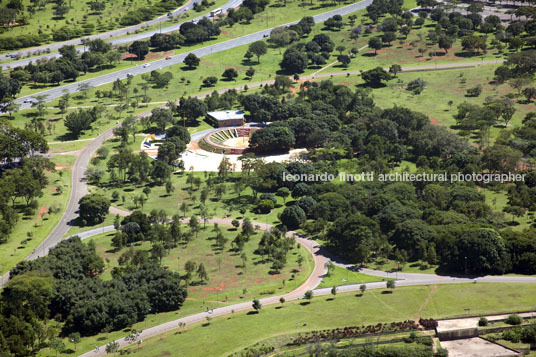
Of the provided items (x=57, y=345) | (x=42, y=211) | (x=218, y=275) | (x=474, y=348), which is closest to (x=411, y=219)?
(x=218, y=275)

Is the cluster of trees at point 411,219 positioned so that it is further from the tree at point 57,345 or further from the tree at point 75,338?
the tree at point 57,345

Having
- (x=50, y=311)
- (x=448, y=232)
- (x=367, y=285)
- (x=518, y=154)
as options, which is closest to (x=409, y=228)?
(x=448, y=232)

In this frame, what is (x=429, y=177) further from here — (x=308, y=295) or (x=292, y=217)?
(x=308, y=295)

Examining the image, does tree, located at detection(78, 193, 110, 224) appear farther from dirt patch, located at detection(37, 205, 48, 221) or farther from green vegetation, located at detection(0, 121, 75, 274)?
dirt patch, located at detection(37, 205, 48, 221)

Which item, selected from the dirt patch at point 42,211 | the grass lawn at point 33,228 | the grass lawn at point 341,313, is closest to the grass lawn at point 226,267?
the grass lawn at point 341,313

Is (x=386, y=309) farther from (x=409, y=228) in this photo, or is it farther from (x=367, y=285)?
Result: (x=409, y=228)
